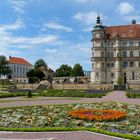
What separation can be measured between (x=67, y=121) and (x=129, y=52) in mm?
78521

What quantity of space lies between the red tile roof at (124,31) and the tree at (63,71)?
1709 inches

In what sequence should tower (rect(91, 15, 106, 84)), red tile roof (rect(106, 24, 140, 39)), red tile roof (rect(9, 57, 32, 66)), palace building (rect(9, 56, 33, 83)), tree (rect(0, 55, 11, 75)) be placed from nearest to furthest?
red tile roof (rect(106, 24, 140, 39)), tower (rect(91, 15, 106, 84)), tree (rect(0, 55, 11, 75)), palace building (rect(9, 56, 33, 83)), red tile roof (rect(9, 57, 32, 66))

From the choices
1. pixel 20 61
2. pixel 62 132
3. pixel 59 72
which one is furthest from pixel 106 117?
pixel 20 61

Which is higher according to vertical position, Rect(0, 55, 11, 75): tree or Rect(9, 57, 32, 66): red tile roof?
Rect(9, 57, 32, 66): red tile roof

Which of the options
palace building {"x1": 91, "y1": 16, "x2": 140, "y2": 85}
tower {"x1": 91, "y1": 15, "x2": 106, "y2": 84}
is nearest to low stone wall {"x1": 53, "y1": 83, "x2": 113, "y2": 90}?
palace building {"x1": 91, "y1": 16, "x2": 140, "y2": 85}

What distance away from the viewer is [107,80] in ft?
312

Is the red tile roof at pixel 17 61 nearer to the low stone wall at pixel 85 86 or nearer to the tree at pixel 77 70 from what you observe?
the tree at pixel 77 70

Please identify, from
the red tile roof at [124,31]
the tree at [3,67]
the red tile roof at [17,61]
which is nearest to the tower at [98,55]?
the red tile roof at [124,31]

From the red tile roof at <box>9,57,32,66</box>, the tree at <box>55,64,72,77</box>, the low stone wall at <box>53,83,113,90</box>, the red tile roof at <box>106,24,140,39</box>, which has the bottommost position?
the low stone wall at <box>53,83,113,90</box>

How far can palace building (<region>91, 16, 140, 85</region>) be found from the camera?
93.1 meters

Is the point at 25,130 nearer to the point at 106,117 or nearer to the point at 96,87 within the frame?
the point at 106,117

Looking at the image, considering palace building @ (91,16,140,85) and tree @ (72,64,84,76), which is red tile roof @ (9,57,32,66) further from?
palace building @ (91,16,140,85)

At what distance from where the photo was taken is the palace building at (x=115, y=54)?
9312 cm

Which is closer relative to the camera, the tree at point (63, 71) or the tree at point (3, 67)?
the tree at point (3, 67)
